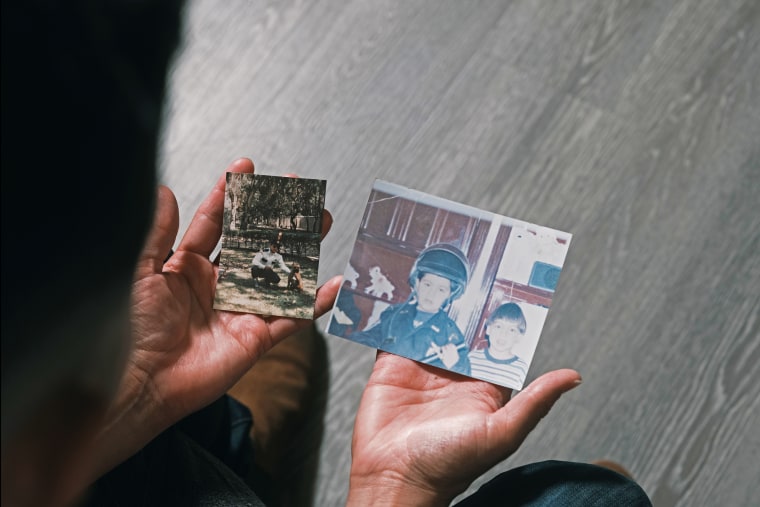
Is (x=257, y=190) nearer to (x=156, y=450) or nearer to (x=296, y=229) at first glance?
(x=296, y=229)

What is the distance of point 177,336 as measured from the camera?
851 mm

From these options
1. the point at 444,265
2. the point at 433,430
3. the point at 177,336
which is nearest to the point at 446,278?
the point at 444,265

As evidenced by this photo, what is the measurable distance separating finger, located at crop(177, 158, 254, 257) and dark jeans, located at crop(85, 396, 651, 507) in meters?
0.25

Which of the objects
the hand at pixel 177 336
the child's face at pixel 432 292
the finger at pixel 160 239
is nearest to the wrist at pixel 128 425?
the hand at pixel 177 336

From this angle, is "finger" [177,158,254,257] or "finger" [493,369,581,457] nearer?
"finger" [493,369,581,457]

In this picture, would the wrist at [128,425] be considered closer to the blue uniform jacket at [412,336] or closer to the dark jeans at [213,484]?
the dark jeans at [213,484]

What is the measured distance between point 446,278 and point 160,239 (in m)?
0.42

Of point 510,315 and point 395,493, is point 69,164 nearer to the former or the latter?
point 395,493

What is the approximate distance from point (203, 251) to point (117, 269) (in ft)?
2.04

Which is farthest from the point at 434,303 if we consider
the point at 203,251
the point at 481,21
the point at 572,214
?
the point at 481,21

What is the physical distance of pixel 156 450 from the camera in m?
0.85

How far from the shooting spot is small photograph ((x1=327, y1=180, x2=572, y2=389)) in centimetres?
99

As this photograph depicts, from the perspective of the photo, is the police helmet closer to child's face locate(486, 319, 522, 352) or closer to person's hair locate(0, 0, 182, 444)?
child's face locate(486, 319, 522, 352)

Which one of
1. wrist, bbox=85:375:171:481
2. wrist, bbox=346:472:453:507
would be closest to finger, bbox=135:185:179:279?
wrist, bbox=85:375:171:481
